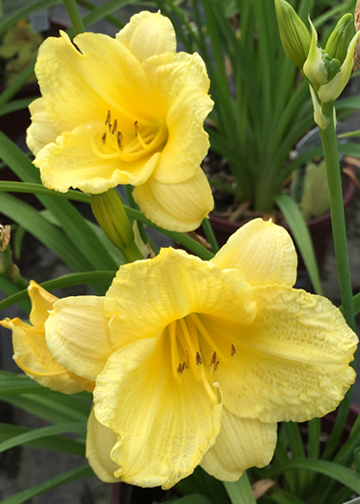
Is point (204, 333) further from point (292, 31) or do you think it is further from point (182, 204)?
point (292, 31)

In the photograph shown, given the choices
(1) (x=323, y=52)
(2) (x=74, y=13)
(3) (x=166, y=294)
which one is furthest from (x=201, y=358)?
(2) (x=74, y=13)

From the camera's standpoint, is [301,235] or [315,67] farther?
[301,235]

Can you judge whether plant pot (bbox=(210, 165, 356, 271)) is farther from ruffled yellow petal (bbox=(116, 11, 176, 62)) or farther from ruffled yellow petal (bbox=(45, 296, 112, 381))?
ruffled yellow petal (bbox=(45, 296, 112, 381))

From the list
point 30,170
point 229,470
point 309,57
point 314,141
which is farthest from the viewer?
point 314,141

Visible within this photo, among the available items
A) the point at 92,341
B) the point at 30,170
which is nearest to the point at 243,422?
the point at 92,341

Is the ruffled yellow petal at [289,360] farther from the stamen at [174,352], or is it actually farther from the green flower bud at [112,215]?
the green flower bud at [112,215]

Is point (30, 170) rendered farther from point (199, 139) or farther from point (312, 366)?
point (312, 366)

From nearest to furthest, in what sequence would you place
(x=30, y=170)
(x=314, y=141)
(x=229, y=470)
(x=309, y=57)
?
(x=309, y=57) < (x=229, y=470) < (x=30, y=170) < (x=314, y=141)
